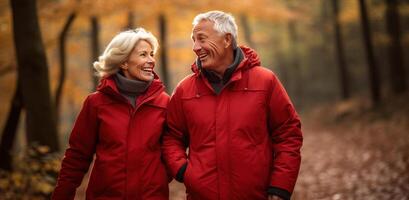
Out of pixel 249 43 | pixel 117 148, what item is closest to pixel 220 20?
pixel 117 148

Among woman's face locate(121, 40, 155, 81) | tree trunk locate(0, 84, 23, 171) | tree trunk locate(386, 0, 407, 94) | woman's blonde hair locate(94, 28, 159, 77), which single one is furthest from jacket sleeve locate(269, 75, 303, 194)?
tree trunk locate(386, 0, 407, 94)

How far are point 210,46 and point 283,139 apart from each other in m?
0.95

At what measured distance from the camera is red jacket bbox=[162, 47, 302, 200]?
3008mm

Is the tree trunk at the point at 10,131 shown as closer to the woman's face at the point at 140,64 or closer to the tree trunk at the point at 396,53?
the woman's face at the point at 140,64

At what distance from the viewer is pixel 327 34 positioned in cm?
2722

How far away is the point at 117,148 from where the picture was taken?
318cm

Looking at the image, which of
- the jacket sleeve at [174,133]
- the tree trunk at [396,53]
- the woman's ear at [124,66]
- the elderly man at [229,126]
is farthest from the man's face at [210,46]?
the tree trunk at [396,53]

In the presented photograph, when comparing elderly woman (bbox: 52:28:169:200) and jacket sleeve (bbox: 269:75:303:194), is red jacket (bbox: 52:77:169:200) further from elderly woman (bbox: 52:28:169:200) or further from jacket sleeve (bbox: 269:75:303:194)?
jacket sleeve (bbox: 269:75:303:194)

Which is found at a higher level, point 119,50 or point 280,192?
point 119,50

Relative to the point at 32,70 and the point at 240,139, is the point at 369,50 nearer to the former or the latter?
the point at 32,70

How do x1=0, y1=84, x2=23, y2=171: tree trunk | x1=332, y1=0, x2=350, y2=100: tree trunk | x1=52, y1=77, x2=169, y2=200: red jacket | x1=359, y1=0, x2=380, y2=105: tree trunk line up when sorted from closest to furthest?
x1=52, y1=77, x2=169, y2=200: red jacket < x1=0, y1=84, x2=23, y2=171: tree trunk < x1=359, y1=0, x2=380, y2=105: tree trunk < x1=332, y1=0, x2=350, y2=100: tree trunk

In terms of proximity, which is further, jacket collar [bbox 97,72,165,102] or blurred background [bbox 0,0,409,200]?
blurred background [bbox 0,0,409,200]

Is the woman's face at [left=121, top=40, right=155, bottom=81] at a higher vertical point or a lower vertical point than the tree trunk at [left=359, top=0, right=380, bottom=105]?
higher

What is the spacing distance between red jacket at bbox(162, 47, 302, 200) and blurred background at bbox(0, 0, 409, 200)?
3.03m
